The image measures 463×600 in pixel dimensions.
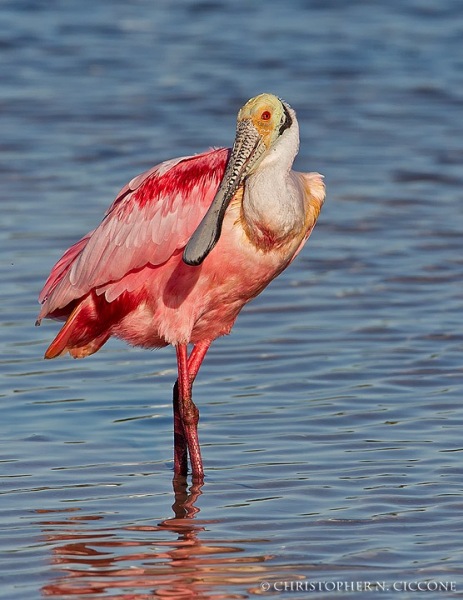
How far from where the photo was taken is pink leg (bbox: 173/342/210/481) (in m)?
7.39

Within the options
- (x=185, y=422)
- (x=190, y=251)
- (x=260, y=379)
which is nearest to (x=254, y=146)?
(x=190, y=251)

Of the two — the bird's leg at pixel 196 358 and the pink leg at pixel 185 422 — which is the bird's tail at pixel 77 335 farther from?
the pink leg at pixel 185 422

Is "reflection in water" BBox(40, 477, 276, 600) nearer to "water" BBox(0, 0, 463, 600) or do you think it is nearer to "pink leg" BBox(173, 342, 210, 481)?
"water" BBox(0, 0, 463, 600)

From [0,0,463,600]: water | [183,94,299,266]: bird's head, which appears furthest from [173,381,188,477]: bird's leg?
[183,94,299,266]: bird's head

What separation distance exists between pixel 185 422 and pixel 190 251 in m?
0.89

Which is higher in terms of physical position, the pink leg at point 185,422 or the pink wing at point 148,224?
the pink wing at point 148,224

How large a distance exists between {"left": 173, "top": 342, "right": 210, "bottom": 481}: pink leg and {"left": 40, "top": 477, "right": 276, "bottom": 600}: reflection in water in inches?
26.2

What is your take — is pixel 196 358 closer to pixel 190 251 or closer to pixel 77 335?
pixel 77 335

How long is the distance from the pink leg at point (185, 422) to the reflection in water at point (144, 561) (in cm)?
67

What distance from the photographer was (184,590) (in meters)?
5.87

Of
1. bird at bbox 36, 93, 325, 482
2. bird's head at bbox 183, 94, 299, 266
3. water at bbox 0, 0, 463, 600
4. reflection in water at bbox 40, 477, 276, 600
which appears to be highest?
bird's head at bbox 183, 94, 299, 266

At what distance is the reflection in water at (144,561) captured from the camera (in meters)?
5.84

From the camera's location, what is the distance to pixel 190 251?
7281 millimetres

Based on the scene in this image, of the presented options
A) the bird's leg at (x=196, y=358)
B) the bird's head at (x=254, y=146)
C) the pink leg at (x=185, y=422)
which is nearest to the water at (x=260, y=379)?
the pink leg at (x=185, y=422)
